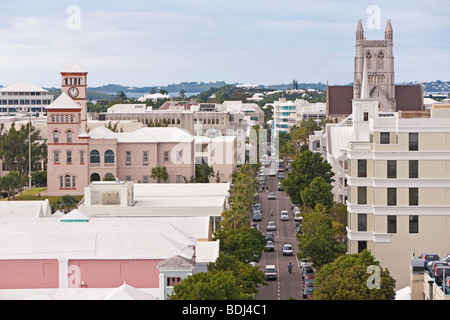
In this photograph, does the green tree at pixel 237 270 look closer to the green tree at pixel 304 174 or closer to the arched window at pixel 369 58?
the green tree at pixel 304 174

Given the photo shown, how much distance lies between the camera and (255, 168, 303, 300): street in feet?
166

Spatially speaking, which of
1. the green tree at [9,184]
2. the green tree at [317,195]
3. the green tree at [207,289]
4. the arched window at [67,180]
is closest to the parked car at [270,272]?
the green tree at [317,195]

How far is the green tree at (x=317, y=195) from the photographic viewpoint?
71.6 meters

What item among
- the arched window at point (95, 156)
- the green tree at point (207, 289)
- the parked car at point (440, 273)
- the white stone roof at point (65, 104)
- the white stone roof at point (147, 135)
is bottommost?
the green tree at point (207, 289)

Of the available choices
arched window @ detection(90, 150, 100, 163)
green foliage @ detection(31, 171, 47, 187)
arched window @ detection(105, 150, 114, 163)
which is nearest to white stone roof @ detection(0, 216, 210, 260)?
arched window @ detection(90, 150, 100, 163)

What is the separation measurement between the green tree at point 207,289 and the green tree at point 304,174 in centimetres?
4841

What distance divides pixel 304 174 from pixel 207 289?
52077 mm

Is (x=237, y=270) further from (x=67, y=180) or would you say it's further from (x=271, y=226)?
(x=67, y=180)

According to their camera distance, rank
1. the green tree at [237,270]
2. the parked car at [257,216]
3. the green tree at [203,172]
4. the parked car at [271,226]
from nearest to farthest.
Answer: the green tree at [237,270]
the parked car at [271,226]
the parked car at [257,216]
the green tree at [203,172]

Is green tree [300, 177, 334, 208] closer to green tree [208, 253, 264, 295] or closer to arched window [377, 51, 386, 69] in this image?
green tree [208, 253, 264, 295]

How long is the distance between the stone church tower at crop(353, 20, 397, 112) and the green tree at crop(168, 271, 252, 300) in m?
132
